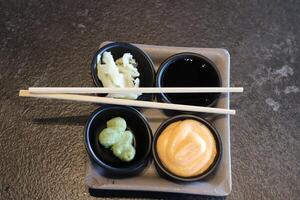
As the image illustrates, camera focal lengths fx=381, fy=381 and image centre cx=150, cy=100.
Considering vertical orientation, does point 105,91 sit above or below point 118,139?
above

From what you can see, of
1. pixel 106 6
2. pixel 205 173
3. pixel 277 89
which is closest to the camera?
pixel 205 173

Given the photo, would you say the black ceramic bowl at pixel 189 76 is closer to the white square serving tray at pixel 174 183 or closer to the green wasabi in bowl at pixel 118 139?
the white square serving tray at pixel 174 183

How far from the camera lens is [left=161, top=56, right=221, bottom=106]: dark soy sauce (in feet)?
4.34

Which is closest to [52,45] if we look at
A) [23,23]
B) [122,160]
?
[23,23]

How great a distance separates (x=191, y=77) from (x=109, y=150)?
39 cm

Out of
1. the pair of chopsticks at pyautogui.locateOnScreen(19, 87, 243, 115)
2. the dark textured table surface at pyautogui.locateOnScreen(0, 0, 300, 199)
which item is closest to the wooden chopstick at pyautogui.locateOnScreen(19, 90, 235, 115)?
the pair of chopsticks at pyautogui.locateOnScreen(19, 87, 243, 115)

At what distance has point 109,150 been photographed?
4.11ft

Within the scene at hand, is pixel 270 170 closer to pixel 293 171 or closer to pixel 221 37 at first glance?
pixel 293 171

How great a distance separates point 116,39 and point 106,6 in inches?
6.5

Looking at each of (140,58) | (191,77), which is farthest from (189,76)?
(140,58)

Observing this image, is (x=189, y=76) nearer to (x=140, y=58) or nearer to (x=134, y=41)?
(x=140, y=58)

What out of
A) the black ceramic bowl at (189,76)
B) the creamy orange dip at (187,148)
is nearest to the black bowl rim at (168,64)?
the black ceramic bowl at (189,76)

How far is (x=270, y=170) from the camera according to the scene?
4.39ft

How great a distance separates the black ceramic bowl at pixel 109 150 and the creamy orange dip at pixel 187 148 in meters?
0.06
